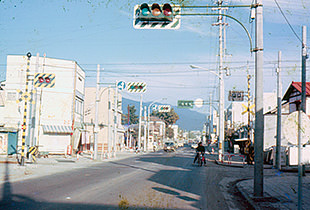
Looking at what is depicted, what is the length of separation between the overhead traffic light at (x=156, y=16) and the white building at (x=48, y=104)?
26512 millimetres

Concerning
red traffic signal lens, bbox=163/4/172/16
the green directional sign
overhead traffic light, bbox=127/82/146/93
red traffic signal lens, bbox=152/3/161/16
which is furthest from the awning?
red traffic signal lens, bbox=163/4/172/16

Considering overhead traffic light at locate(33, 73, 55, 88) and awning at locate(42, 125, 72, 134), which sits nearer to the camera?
overhead traffic light at locate(33, 73, 55, 88)

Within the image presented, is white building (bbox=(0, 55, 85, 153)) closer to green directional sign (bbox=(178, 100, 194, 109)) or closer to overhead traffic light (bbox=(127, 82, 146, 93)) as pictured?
overhead traffic light (bbox=(127, 82, 146, 93))

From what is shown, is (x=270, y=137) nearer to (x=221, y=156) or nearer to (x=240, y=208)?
(x=221, y=156)

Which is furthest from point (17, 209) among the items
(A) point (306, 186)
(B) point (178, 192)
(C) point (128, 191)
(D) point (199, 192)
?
(A) point (306, 186)

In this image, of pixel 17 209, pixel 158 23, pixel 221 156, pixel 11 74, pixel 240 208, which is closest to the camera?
pixel 17 209

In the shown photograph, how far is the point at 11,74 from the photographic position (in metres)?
36.5

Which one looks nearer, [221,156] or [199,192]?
[199,192]

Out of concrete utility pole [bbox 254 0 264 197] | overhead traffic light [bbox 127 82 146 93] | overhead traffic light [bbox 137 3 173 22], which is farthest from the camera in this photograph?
overhead traffic light [bbox 127 82 146 93]

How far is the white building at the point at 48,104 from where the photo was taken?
3600cm

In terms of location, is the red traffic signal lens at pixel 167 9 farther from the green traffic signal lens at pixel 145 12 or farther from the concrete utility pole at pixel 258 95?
the concrete utility pole at pixel 258 95

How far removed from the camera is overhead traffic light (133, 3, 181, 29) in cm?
1062

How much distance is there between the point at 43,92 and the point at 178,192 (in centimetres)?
Result: 2870

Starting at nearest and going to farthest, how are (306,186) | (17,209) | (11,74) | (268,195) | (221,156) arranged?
(17,209) < (268,195) < (306,186) < (221,156) < (11,74)
